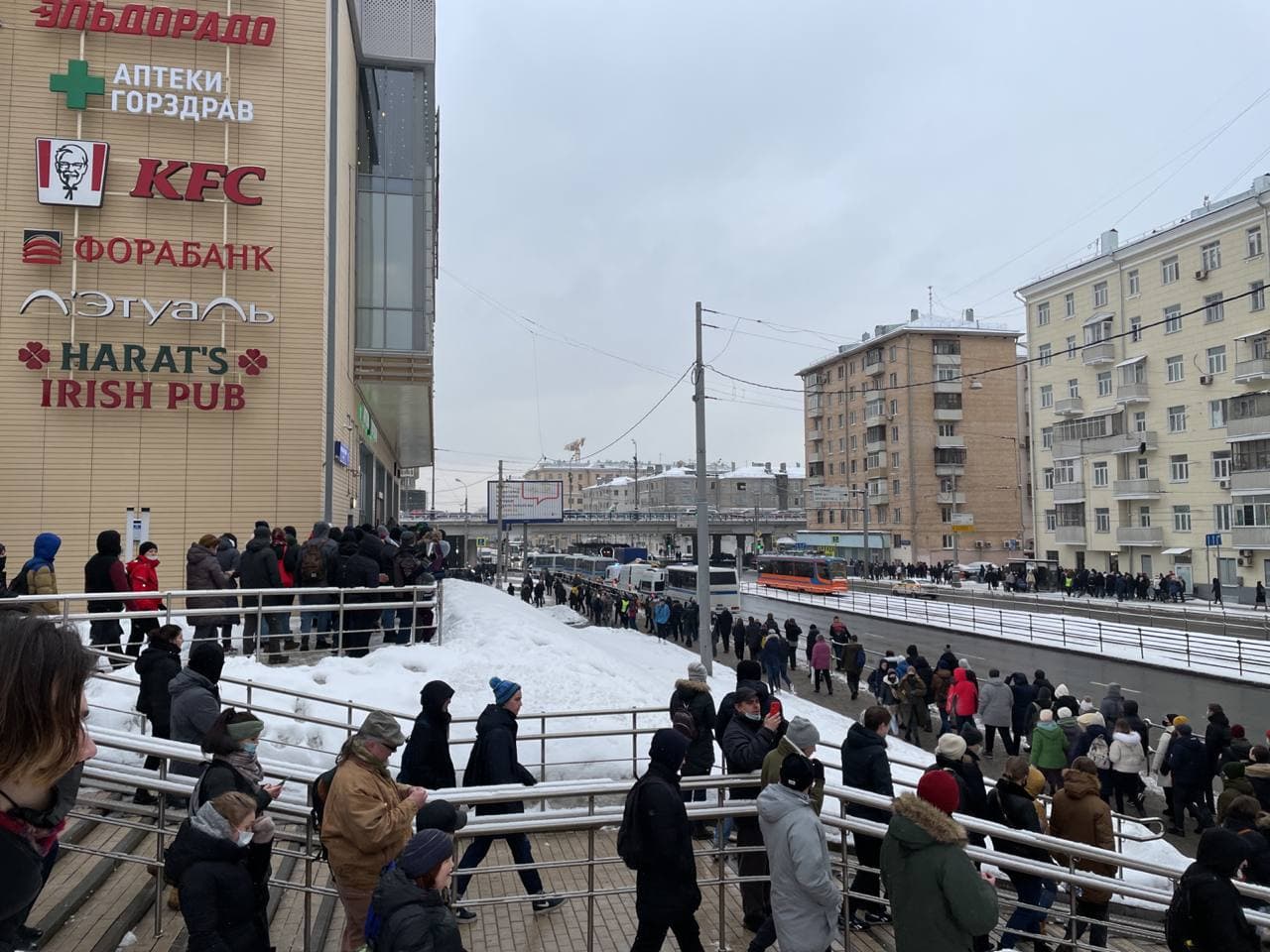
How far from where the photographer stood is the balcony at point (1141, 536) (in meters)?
43.8

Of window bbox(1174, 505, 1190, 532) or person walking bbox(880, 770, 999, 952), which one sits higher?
window bbox(1174, 505, 1190, 532)

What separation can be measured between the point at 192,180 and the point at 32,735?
18.3m

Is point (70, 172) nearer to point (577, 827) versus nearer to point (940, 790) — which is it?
point (577, 827)

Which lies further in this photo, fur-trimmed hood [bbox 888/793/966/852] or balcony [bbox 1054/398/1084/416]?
balcony [bbox 1054/398/1084/416]

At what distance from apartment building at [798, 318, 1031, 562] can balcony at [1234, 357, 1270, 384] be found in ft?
87.1

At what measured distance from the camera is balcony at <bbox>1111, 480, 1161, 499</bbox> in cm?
4406

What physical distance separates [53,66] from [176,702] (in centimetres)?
1691

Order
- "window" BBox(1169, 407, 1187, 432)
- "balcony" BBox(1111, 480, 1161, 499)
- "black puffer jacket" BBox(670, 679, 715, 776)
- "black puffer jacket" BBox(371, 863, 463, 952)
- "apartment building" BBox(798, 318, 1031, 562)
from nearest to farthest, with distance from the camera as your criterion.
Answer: "black puffer jacket" BBox(371, 863, 463, 952) → "black puffer jacket" BBox(670, 679, 715, 776) → "window" BBox(1169, 407, 1187, 432) → "balcony" BBox(1111, 480, 1161, 499) → "apartment building" BBox(798, 318, 1031, 562)

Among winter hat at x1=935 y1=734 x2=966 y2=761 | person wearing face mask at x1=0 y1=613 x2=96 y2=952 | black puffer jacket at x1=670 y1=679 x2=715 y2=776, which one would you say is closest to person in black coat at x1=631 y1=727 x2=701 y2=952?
winter hat at x1=935 y1=734 x2=966 y2=761

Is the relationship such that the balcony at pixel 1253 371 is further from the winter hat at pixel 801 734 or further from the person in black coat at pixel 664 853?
the person in black coat at pixel 664 853

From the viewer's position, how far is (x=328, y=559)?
1179cm

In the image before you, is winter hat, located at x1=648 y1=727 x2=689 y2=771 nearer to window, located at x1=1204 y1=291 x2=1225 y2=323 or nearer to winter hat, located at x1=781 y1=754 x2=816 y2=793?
winter hat, located at x1=781 y1=754 x2=816 y2=793

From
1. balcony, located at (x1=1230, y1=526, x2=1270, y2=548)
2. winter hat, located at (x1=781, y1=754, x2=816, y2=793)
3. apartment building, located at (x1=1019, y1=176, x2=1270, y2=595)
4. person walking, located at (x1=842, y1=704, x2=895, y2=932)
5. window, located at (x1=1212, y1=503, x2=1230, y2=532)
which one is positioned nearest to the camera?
winter hat, located at (x1=781, y1=754, x2=816, y2=793)

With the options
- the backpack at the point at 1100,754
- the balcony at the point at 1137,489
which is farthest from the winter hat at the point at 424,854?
the balcony at the point at 1137,489
